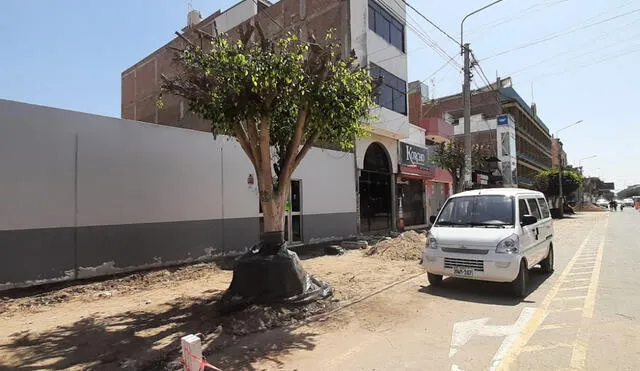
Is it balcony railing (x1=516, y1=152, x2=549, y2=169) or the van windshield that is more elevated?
balcony railing (x1=516, y1=152, x2=549, y2=169)

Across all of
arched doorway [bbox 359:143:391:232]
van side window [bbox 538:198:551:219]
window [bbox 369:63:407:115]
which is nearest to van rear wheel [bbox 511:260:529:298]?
van side window [bbox 538:198:551:219]

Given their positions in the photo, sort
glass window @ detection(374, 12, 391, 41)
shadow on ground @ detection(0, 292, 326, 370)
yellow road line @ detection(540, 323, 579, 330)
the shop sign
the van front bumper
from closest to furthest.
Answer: shadow on ground @ detection(0, 292, 326, 370), yellow road line @ detection(540, 323, 579, 330), the van front bumper, glass window @ detection(374, 12, 391, 41), the shop sign

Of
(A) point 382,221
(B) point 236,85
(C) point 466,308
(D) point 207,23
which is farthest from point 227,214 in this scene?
(D) point 207,23

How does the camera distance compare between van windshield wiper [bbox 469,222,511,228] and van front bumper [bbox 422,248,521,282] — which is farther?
van windshield wiper [bbox 469,222,511,228]

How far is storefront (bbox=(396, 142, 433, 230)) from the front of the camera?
2269cm

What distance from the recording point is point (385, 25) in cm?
2103

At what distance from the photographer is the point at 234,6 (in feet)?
76.2

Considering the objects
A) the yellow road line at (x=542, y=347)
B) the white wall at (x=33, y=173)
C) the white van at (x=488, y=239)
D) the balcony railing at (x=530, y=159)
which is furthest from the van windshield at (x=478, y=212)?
the balcony railing at (x=530, y=159)

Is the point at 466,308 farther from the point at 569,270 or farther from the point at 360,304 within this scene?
the point at 569,270

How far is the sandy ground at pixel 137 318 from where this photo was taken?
491 centimetres

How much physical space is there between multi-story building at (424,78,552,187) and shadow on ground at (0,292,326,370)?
32763 mm

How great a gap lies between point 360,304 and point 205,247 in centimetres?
605

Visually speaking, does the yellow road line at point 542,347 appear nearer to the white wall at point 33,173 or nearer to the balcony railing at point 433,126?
the white wall at point 33,173

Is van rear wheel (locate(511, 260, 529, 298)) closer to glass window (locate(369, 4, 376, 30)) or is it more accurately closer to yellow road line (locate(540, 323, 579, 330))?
yellow road line (locate(540, 323, 579, 330))
